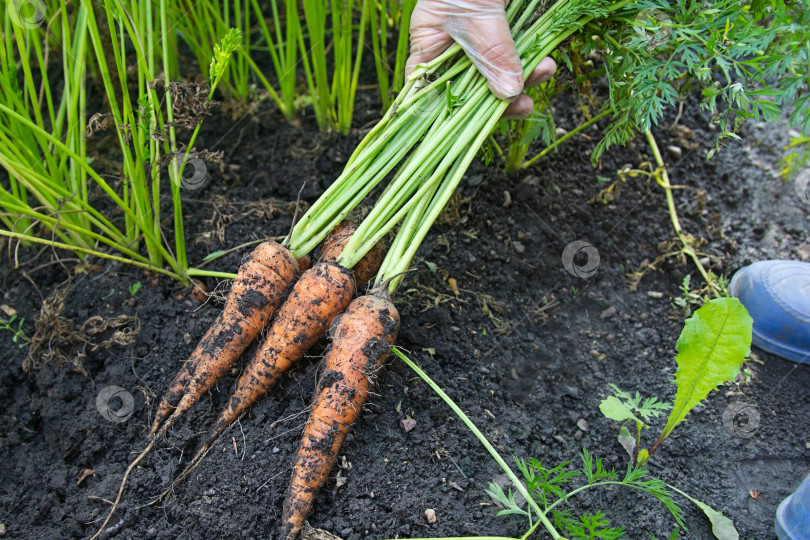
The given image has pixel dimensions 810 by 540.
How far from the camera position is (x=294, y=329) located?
4.60 feet

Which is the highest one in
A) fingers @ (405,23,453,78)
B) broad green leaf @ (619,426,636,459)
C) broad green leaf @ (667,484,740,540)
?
fingers @ (405,23,453,78)

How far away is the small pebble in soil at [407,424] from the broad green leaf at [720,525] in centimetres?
66

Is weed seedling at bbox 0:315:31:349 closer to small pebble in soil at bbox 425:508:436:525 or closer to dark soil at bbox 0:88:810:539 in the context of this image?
dark soil at bbox 0:88:810:539

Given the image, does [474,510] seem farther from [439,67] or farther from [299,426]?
[439,67]

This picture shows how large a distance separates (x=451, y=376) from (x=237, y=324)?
604 millimetres

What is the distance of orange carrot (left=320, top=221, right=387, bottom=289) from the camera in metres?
1.50

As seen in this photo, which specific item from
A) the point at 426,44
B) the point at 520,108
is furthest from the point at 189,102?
the point at 520,108

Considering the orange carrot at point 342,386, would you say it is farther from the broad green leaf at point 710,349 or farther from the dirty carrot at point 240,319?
the broad green leaf at point 710,349

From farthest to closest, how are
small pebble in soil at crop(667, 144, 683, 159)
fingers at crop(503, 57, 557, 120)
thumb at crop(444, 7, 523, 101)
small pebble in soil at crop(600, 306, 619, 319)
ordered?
1. small pebble in soil at crop(667, 144, 683, 159)
2. small pebble in soil at crop(600, 306, 619, 319)
3. fingers at crop(503, 57, 557, 120)
4. thumb at crop(444, 7, 523, 101)

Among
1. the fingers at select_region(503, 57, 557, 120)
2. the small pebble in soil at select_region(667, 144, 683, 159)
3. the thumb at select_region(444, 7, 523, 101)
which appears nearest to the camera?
the thumb at select_region(444, 7, 523, 101)

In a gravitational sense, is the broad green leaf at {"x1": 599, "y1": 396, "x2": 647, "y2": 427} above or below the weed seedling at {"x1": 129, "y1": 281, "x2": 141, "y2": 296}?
below

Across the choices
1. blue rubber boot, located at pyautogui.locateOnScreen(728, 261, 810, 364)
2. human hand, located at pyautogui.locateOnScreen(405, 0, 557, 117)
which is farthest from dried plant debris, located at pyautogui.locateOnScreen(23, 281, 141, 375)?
blue rubber boot, located at pyautogui.locateOnScreen(728, 261, 810, 364)

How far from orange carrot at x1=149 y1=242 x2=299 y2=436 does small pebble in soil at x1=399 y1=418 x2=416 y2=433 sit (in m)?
0.47

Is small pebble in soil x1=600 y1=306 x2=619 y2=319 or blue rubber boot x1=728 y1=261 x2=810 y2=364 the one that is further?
small pebble in soil x1=600 y1=306 x2=619 y2=319
